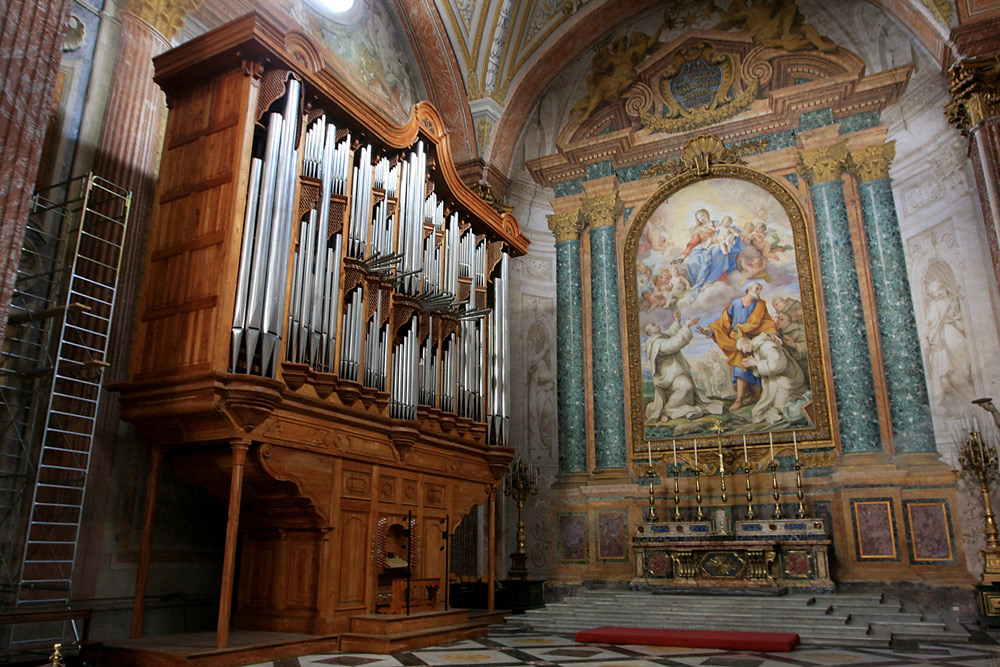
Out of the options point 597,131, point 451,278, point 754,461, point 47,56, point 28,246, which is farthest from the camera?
point 597,131

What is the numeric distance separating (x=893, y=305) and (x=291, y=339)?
875 cm

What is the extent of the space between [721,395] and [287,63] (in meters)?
8.04

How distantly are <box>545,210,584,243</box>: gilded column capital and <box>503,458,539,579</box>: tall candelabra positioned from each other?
13.7ft

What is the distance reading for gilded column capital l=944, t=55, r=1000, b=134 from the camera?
10.1 metres

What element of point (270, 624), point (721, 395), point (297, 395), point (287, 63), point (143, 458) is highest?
point (287, 63)

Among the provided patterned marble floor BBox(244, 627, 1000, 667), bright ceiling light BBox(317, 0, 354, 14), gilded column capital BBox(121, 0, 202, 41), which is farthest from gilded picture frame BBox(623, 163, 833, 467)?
gilded column capital BBox(121, 0, 202, 41)

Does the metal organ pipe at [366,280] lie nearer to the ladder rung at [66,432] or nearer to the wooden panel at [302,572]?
the ladder rung at [66,432]

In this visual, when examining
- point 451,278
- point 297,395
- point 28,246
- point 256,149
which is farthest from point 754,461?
point 28,246

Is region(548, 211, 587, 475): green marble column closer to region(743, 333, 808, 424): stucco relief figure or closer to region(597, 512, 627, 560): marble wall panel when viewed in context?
region(597, 512, 627, 560): marble wall panel

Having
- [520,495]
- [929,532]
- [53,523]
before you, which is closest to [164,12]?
[53,523]

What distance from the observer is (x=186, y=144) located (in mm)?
7785

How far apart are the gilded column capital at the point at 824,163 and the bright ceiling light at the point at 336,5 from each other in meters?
7.71

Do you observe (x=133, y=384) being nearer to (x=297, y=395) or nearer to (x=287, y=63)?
(x=297, y=395)

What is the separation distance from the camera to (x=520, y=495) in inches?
490
